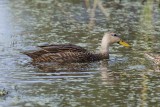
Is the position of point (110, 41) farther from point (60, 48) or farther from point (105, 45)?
point (60, 48)

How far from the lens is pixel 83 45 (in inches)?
576

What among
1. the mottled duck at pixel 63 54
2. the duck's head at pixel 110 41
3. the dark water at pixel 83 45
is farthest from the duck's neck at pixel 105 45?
the mottled duck at pixel 63 54

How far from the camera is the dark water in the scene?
370 inches

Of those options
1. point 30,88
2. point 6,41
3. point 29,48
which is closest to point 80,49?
point 29,48

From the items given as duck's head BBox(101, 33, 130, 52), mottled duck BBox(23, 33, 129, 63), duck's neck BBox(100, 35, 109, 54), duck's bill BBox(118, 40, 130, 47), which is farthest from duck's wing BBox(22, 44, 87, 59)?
duck's bill BBox(118, 40, 130, 47)

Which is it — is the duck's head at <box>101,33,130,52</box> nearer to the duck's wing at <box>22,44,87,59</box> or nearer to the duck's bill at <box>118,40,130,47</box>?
the duck's bill at <box>118,40,130,47</box>

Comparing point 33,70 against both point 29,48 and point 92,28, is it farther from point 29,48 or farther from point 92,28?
point 92,28

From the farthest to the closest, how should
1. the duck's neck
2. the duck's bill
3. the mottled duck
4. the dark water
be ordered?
the duck's bill → the duck's neck → the mottled duck → the dark water

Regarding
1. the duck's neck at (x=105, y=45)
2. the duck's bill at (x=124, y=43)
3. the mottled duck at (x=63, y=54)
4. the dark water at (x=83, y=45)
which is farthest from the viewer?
the duck's bill at (x=124, y=43)

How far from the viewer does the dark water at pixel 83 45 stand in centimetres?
939

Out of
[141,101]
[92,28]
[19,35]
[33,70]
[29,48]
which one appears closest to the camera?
[141,101]

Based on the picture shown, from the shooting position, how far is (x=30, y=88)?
10039 mm

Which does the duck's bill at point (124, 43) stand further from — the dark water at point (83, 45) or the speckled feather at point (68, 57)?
the speckled feather at point (68, 57)

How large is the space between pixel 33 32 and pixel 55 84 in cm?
566
